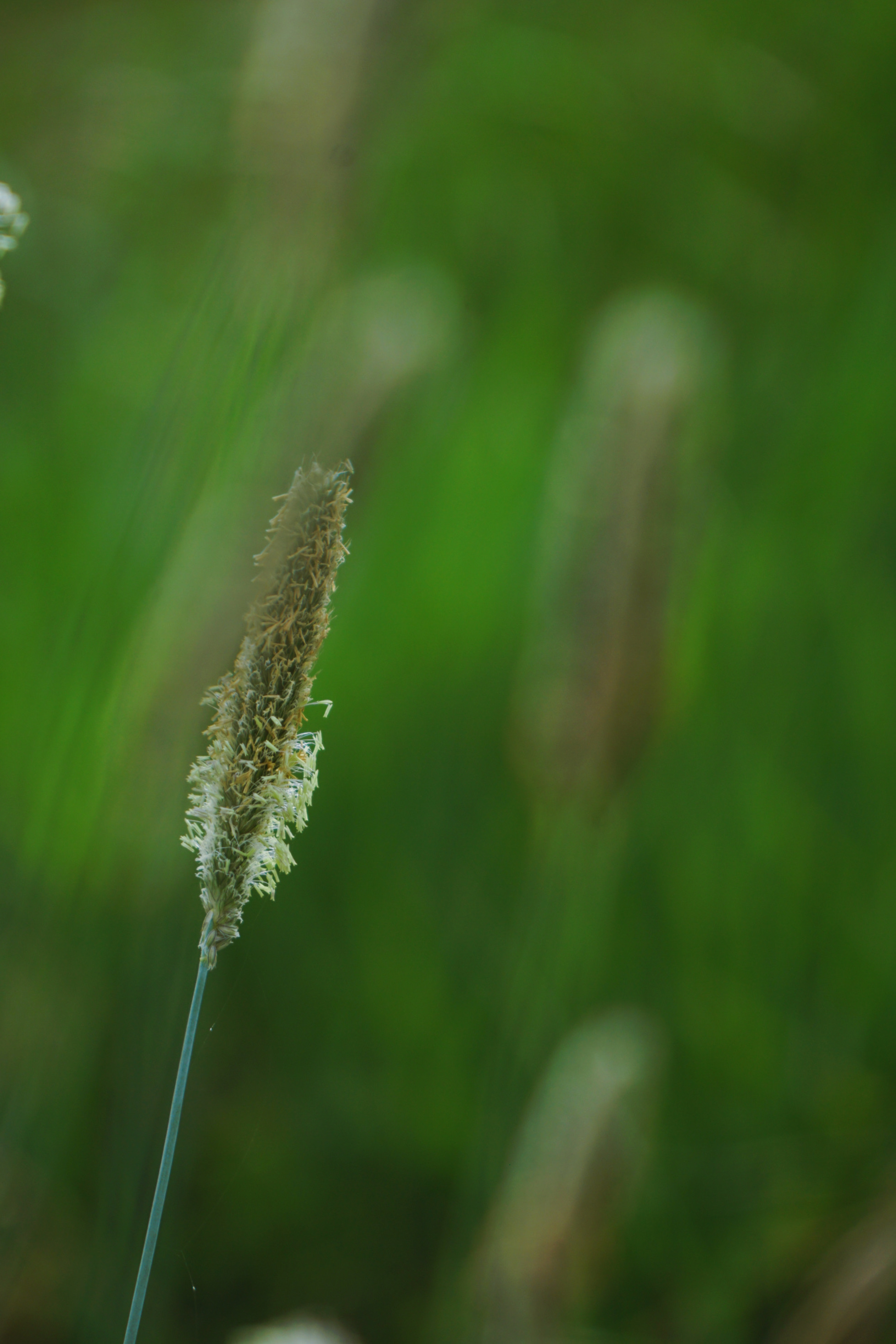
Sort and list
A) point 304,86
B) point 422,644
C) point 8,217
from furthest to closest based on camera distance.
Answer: point 422,644, point 304,86, point 8,217

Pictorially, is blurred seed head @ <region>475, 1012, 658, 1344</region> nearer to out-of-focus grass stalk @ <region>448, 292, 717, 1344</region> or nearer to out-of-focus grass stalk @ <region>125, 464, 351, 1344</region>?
out-of-focus grass stalk @ <region>448, 292, 717, 1344</region>

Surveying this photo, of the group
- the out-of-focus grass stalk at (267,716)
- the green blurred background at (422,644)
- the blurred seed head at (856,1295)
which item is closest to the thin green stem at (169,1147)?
the out-of-focus grass stalk at (267,716)

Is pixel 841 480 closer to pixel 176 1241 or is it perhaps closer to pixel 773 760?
pixel 773 760

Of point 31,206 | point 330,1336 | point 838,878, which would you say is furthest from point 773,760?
point 31,206

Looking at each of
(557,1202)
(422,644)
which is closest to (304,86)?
(557,1202)

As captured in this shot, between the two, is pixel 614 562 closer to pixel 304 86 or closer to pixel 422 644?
pixel 304 86

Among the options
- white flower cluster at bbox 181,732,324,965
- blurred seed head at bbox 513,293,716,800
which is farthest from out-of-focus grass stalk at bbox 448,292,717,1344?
white flower cluster at bbox 181,732,324,965
